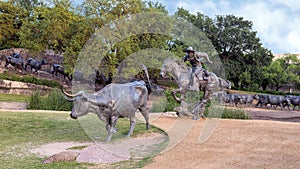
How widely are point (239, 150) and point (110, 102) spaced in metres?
3.04

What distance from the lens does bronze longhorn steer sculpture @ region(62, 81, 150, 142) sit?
6.88 m

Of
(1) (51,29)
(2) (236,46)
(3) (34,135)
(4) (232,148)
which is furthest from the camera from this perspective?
(2) (236,46)

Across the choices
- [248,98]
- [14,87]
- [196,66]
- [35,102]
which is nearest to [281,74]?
[248,98]

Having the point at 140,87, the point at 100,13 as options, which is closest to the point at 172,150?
the point at 140,87

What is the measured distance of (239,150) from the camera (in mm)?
6379

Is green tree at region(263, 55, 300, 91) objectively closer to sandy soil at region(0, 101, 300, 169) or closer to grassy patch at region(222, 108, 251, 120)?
grassy patch at region(222, 108, 251, 120)

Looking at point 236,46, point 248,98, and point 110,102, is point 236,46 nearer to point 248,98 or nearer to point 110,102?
point 248,98

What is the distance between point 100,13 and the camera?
21.0 m

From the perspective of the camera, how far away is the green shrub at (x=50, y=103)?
16.1 m

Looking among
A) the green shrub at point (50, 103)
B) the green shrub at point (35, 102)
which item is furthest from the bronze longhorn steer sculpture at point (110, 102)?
the green shrub at point (35, 102)

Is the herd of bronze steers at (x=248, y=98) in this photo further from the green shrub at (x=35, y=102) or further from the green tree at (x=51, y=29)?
the green shrub at (x=35, y=102)

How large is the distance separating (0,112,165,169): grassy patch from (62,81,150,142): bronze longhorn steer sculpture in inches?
44.3

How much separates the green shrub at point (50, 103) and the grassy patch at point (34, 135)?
10.7ft

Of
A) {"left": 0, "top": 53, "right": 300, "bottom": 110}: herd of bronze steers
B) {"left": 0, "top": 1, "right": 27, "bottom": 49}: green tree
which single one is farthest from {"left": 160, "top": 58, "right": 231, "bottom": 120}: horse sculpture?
{"left": 0, "top": 1, "right": 27, "bottom": 49}: green tree
